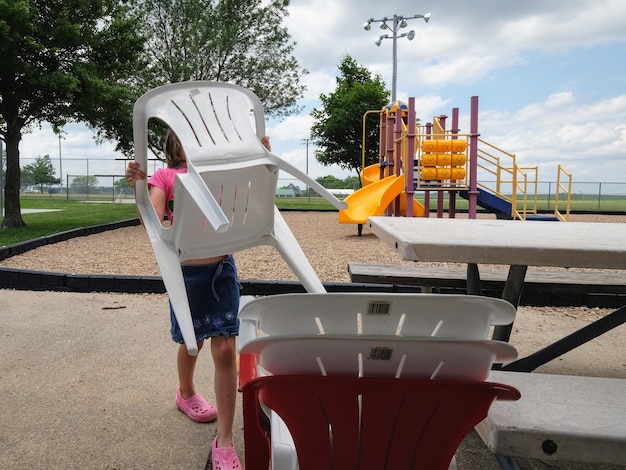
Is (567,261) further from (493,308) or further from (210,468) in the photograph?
(210,468)

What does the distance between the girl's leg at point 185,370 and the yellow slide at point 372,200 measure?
23.1 ft

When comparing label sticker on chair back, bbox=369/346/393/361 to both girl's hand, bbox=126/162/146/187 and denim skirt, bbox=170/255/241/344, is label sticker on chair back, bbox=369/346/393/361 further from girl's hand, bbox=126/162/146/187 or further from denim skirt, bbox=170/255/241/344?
girl's hand, bbox=126/162/146/187

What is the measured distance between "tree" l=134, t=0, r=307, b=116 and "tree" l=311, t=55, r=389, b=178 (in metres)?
9.50

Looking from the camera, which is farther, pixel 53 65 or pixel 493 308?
pixel 53 65

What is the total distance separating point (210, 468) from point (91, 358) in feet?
4.81

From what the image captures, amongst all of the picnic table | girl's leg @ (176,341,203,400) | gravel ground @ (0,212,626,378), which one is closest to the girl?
girl's leg @ (176,341,203,400)

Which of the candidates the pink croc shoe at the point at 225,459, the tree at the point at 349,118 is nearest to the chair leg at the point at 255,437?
the pink croc shoe at the point at 225,459

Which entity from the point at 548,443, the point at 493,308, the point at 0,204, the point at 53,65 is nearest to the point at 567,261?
the point at 548,443

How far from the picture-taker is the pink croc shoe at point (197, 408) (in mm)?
2301

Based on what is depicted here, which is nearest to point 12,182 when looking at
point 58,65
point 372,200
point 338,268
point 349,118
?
point 58,65

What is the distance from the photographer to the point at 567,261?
5.04 feet

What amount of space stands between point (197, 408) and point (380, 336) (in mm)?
1763

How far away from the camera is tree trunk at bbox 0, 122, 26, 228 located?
10.8 metres

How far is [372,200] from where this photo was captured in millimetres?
10211
